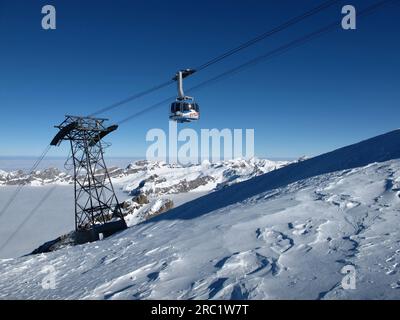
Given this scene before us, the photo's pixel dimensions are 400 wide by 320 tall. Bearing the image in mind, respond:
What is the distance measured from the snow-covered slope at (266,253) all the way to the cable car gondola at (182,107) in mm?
6382

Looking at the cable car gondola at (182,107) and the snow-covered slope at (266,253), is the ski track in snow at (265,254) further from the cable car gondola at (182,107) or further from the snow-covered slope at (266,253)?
the cable car gondola at (182,107)

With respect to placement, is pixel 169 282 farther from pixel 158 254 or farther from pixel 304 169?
pixel 304 169

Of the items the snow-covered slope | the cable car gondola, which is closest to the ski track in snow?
the snow-covered slope

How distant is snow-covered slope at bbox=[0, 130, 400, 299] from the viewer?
550 cm

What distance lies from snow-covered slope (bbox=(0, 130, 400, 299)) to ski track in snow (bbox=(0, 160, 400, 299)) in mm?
20

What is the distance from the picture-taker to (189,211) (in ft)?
46.8

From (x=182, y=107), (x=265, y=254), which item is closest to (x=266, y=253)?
(x=265, y=254)

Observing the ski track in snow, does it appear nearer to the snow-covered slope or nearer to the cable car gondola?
the snow-covered slope

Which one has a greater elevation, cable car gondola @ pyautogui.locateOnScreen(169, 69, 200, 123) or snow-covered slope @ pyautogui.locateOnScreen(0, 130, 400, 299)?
cable car gondola @ pyautogui.locateOnScreen(169, 69, 200, 123)

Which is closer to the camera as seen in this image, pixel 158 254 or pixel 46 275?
pixel 158 254

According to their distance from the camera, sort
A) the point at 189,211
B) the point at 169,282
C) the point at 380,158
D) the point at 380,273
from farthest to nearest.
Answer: the point at 189,211 < the point at 380,158 < the point at 169,282 < the point at 380,273

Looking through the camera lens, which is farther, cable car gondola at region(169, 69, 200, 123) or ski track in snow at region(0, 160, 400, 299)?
cable car gondola at region(169, 69, 200, 123)
